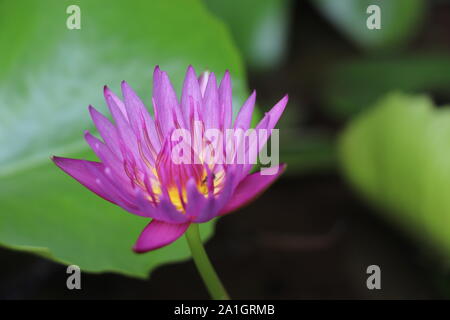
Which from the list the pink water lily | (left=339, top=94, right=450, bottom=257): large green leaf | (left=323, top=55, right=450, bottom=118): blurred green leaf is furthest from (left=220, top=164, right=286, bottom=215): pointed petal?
(left=323, top=55, right=450, bottom=118): blurred green leaf

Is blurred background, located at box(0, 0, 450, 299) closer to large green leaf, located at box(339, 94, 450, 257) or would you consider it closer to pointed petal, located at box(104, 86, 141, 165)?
large green leaf, located at box(339, 94, 450, 257)

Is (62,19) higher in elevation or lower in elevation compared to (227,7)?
lower

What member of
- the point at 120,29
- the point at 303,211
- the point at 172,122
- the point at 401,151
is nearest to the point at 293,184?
the point at 303,211

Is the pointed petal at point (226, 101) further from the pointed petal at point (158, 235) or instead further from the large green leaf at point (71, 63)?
the large green leaf at point (71, 63)

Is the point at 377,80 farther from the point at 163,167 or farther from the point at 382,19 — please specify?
the point at 163,167

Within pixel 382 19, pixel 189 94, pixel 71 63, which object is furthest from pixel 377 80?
pixel 189 94

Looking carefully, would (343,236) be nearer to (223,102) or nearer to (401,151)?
(401,151)
